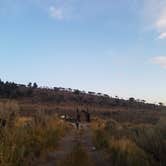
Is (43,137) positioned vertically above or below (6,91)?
below

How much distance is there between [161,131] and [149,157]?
976mm

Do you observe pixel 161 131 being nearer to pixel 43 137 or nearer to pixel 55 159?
pixel 55 159

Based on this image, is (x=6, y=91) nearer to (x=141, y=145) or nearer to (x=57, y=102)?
(x=57, y=102)

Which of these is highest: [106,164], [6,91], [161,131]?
[6,91]

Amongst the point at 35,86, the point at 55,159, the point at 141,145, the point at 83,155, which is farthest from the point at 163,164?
the point at 35,86

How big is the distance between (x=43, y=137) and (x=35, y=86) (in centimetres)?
11199

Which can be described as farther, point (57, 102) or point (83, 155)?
point (57, 102)

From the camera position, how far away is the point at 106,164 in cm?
1689

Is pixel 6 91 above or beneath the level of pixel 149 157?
above

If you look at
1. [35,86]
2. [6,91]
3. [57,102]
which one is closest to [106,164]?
[6,91]

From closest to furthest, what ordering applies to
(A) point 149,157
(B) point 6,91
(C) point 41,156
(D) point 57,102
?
(A) point 149,157 < (C) point 41,156 < (B) point 6,91 < (D) point 57,102

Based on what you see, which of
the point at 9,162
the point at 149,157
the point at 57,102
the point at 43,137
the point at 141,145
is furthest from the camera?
the point at 57,102

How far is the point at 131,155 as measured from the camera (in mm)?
15234

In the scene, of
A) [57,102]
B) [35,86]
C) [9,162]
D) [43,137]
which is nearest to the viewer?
[9,162]
